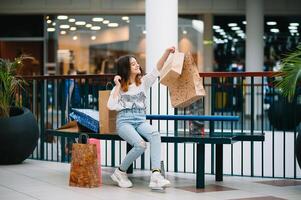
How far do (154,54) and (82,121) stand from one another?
502 cm

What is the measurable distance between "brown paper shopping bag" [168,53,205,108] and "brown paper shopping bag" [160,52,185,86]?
126 millimetres

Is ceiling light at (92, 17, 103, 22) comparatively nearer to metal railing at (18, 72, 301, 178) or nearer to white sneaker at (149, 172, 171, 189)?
metal railing at (18, 72, 301, 178)

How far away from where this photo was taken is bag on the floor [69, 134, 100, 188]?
8.59m

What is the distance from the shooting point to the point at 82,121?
9.34 m

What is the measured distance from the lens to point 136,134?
8609 mm

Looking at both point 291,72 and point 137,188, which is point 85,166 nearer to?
point 137,188

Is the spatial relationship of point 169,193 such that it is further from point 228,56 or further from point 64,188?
point 228,56

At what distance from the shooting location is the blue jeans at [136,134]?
27.8 ft

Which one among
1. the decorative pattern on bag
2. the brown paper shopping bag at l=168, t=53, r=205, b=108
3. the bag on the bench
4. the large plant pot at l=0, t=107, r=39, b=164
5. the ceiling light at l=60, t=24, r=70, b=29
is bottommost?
the large plant pot at l=0, t=107, r=39, b=164

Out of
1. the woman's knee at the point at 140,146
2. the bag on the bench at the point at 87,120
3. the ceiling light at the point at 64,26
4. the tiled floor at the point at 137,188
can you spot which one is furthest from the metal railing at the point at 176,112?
the ceiling light at the point at 64,26

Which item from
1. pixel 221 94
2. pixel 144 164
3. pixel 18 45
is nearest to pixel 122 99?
pixel 144 164

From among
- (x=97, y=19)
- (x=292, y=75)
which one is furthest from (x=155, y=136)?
(x=97, y=19)

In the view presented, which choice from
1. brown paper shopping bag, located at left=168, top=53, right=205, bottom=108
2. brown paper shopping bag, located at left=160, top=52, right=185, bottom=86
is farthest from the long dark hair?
brown paper shopping bag, located at left=168, top=53, right=205, bottom=108

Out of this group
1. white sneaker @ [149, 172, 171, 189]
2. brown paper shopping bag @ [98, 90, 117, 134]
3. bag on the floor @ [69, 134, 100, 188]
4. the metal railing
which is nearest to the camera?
white sneaker @ [149, 172, 171, 189]
